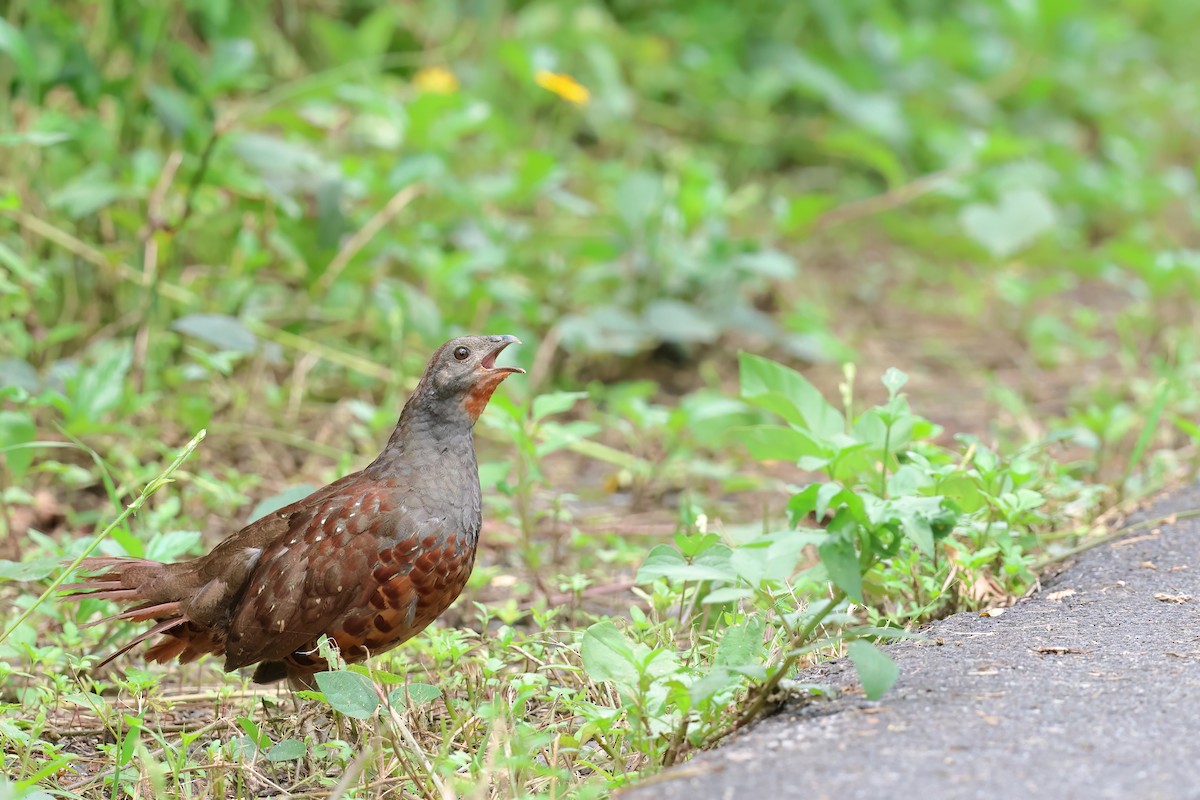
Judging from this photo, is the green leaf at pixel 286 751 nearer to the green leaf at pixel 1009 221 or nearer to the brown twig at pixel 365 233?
the brown twig at pixel 365 233

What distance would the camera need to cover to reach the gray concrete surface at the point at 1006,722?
75.7 inches

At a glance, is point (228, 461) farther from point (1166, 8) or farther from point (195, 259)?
point (1166, 8)

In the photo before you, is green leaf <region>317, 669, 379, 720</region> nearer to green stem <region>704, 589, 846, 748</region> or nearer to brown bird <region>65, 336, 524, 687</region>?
brown bird <region>65, 336, 524, 687</region>

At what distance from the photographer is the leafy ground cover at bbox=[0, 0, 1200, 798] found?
253 cm

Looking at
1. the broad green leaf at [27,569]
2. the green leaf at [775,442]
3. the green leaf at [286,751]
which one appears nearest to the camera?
the green leaf at [286,751]

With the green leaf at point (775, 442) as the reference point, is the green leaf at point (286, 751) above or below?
below

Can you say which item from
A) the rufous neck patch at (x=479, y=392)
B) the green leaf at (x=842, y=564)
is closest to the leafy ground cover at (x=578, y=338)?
the green leaf at (x=842, y=564)

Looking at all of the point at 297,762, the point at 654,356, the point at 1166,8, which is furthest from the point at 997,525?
the point at 1166,8

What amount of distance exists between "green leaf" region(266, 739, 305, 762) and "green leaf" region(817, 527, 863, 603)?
38.4 inches

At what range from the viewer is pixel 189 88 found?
4465 millimetres

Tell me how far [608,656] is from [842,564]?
417mm

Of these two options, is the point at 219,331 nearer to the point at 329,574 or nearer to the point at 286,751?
the point at 329,574

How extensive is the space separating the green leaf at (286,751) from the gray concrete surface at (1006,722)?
2.43ft

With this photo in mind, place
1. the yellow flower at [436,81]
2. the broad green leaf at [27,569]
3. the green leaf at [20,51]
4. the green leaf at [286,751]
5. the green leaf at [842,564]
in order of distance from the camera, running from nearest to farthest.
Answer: the green leaf at [842,564] < the green leaf at [286,751] < the broad green leaf at [27,569] < the green leaf at [20,51] < the yellow flower at [436,81]
